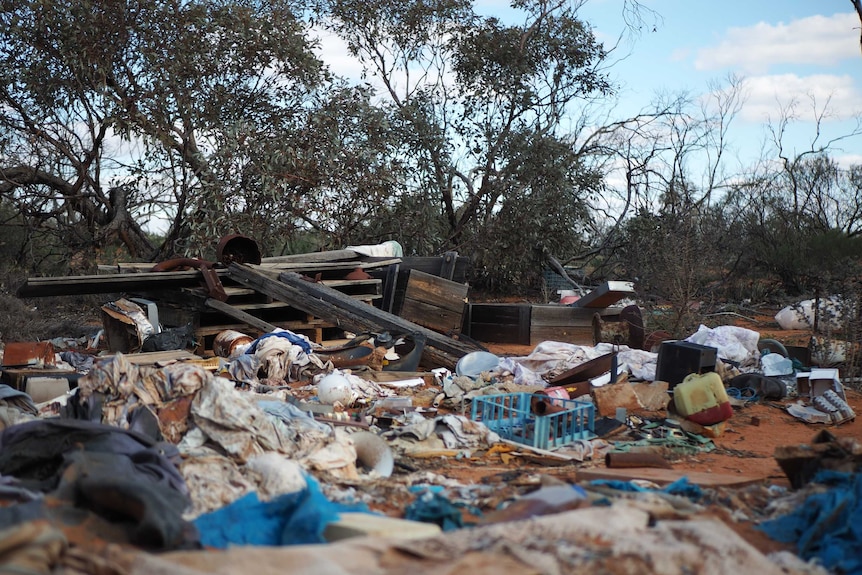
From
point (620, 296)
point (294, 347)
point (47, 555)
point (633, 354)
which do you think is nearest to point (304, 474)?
point (47, 555)

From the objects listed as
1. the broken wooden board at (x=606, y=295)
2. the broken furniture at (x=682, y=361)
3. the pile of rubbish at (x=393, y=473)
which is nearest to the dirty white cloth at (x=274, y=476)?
the pile of rubbish at (x=393, y=473)

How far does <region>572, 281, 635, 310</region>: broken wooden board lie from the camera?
10.1 m

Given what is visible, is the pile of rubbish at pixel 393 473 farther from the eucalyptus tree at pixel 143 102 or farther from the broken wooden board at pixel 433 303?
the eucalyptus tree at pixel 143 102

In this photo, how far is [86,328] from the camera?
440 inches

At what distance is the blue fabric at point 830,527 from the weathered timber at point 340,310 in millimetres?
5226

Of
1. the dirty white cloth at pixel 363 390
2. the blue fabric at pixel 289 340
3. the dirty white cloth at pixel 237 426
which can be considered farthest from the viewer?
the blue fabric at pixel 289 340

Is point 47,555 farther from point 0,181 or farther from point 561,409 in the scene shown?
point 0,181

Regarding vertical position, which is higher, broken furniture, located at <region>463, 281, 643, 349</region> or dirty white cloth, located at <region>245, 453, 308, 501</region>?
broken furniture, located at <region>463, 281, 643, 349</region>

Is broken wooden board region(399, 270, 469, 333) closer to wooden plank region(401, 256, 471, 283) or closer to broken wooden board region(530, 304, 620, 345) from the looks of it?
wooden plank region(401, 256, 471, 283)

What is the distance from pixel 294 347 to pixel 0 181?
883cm

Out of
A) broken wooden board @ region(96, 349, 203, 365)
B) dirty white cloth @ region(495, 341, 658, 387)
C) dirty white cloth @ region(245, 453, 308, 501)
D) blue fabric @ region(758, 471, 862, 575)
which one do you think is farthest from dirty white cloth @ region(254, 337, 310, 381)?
blue fabric @ region(758, 471, 862, 575)

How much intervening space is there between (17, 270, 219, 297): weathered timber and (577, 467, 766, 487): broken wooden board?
6.17m

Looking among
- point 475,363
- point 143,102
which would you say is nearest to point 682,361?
point 475,363

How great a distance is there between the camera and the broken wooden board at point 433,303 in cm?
1076
